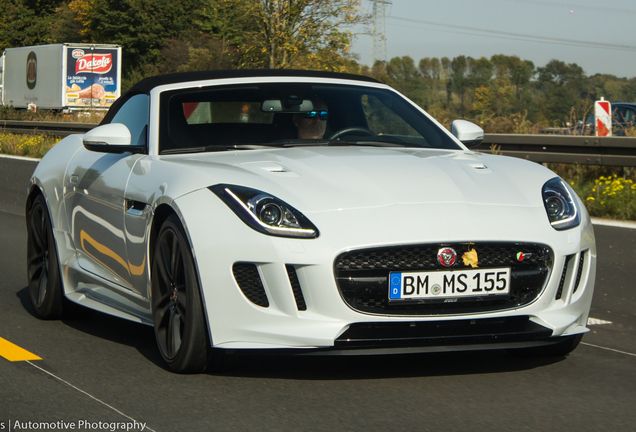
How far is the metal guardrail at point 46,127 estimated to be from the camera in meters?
23.4

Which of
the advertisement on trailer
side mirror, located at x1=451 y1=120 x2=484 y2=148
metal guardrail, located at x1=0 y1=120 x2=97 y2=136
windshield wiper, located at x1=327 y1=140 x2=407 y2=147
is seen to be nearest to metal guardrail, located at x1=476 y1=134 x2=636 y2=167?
side mirror, located at x1=451 y1=120 x2=484 y2=148

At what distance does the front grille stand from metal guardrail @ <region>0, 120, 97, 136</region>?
63.2 feet

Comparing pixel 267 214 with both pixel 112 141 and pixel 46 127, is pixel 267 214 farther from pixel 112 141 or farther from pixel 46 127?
pixel 46 127

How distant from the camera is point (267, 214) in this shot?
3.77 metres

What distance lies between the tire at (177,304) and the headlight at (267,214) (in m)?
0.30

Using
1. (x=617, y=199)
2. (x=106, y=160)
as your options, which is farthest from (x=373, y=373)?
(x=617, y=199)

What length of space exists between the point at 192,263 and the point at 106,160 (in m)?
1.48

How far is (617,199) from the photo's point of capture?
33.1 feet

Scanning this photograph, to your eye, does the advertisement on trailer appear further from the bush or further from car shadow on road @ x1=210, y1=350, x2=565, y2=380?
car shadow on road @ x1=210, y1=350, x2=565, y2=380

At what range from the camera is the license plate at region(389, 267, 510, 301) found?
12.2 feet

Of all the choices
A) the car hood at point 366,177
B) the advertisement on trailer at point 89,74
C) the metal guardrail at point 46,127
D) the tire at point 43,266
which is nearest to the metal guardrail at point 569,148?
the car hood at point 366,177

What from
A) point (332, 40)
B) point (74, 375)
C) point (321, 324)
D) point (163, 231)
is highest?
point (332, 40)

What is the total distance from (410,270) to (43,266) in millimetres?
2865

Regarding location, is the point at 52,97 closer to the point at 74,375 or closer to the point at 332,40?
the point at 332,40
